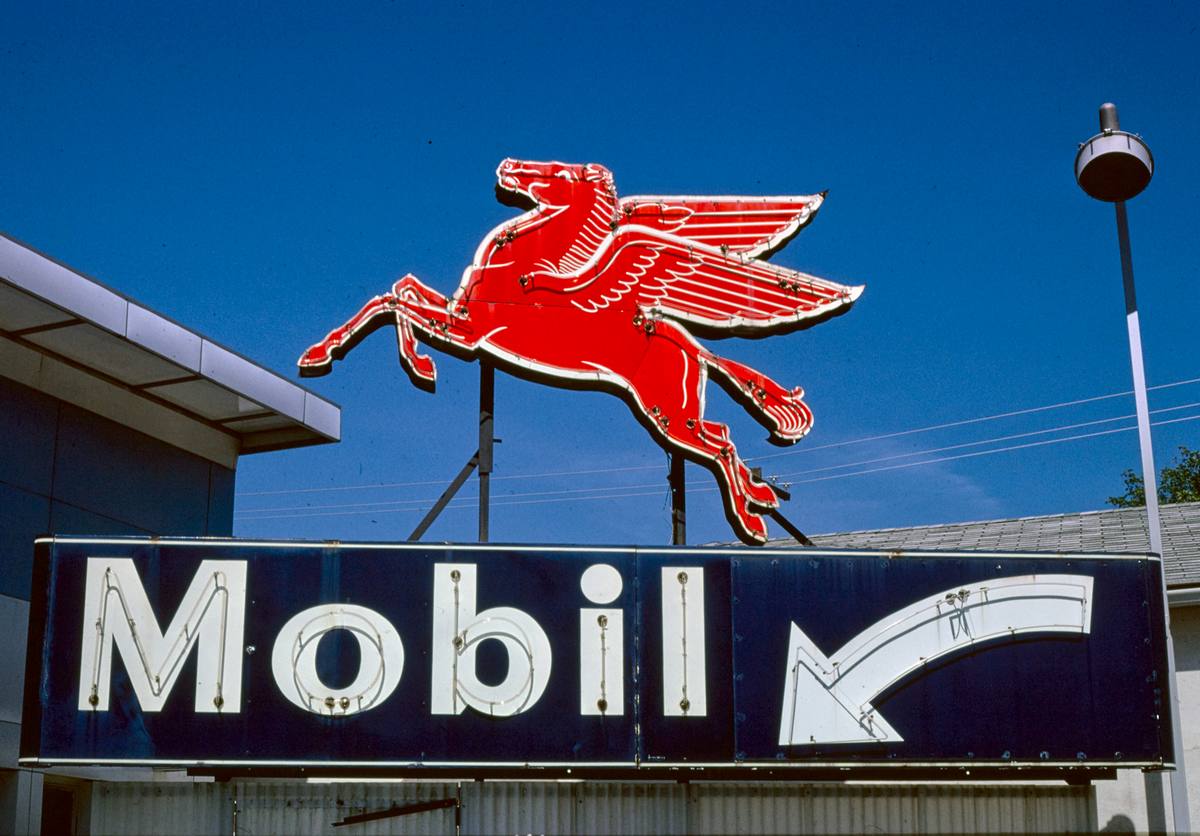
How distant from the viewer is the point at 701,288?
1789 centimetres

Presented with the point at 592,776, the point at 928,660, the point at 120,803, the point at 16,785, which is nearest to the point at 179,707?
the point at 120,803

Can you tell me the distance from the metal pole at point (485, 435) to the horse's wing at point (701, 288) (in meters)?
1.23

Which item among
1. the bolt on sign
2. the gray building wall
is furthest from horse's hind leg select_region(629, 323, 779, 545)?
the gray building wall

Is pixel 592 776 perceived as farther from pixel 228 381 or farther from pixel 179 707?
pixel 228 381

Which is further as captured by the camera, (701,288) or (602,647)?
(701,288)

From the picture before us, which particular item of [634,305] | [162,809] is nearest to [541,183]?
[634,305]

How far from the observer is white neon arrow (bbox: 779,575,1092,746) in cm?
1323

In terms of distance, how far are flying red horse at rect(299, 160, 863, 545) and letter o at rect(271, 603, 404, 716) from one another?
14.8 ft

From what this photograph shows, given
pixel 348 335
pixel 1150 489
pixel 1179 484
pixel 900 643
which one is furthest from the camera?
pixel 1179 484

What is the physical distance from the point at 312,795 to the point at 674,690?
304 centimetres

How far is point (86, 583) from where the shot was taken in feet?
42.5

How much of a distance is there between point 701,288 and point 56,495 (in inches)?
291

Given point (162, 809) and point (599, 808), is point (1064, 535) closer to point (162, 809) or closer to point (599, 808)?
point (599, 808)

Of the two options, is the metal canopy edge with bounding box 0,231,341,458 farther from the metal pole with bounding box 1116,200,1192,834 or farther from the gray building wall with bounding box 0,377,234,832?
the metal pole with bounding box 1116,200,1192,834
